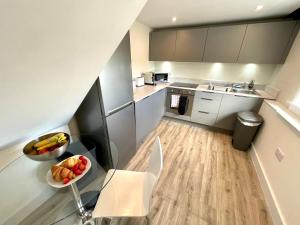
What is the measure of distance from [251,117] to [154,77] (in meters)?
2.07

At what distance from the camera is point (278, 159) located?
1.50 metres

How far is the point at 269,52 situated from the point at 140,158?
2878 mm

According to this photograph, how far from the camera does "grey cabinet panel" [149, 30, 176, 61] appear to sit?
2.98 metres

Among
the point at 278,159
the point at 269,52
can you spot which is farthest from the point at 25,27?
the point at 269,52

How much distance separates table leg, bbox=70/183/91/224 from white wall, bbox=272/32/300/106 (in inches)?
109

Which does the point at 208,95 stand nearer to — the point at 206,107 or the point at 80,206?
the point at 206,107

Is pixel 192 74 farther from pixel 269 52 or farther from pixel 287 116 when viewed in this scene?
pixel 287 116

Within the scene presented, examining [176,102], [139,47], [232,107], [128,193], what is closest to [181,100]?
[176,102]

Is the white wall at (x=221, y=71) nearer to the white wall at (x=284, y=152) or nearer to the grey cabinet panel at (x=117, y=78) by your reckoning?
the white wall at (x=284, y=152)

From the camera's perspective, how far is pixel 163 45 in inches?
122

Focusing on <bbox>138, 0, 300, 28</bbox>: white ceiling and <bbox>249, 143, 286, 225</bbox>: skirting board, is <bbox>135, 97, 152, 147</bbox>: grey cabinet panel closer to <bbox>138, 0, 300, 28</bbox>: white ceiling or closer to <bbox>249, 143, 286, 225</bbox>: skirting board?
<bbox>138, 0, 300, 28</bbox>: white ceiling

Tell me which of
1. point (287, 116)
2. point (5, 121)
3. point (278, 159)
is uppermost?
point (5, 121)

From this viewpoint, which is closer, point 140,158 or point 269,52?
point 140,158

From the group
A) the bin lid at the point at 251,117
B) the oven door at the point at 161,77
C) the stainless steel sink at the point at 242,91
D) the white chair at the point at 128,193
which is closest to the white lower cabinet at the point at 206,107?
the stainless steel sink at the point at 242,91
